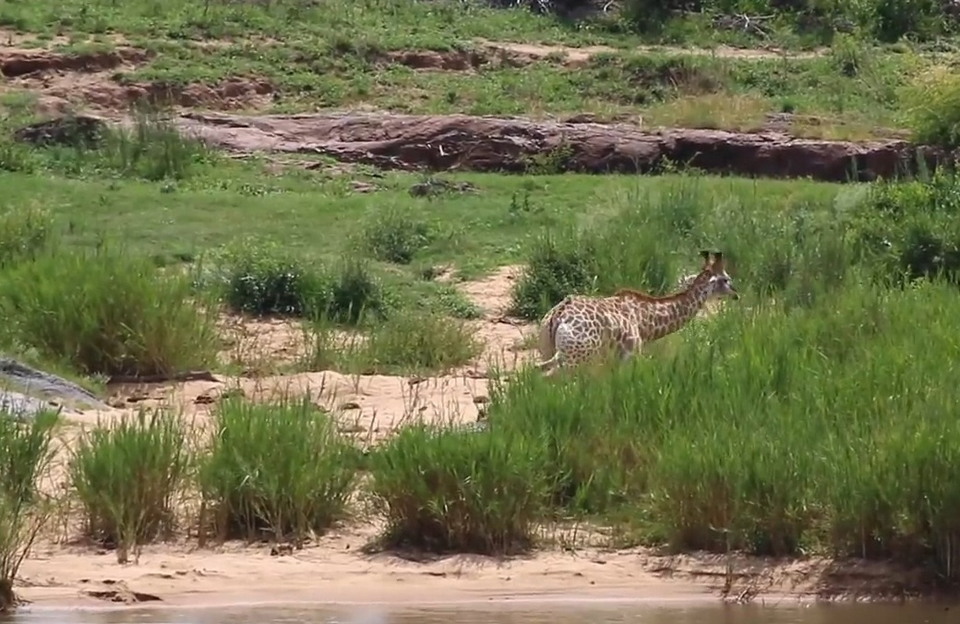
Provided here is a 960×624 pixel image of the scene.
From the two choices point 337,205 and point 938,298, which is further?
point 337,205

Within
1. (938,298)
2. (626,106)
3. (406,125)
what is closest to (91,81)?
(406,125)

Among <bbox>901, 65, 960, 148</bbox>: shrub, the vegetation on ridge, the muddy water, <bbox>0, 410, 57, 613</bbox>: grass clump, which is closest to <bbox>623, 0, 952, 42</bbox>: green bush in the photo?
the vegetation on ridge

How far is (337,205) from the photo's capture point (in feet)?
61.3

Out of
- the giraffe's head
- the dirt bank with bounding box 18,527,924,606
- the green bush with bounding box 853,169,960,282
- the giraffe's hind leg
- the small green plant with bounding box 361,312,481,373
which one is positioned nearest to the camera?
the dirt bank with bounding box 18,527,924,606

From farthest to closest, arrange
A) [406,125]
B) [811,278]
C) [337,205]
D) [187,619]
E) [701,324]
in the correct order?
[406,125], [337,205], [811,278], [701,324], [187,619]

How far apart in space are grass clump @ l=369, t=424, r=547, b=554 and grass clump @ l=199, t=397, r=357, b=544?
0.90 feet

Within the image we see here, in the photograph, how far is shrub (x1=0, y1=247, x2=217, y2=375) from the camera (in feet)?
40.8

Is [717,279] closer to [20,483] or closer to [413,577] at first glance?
[413,577]

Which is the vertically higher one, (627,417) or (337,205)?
(627,417)

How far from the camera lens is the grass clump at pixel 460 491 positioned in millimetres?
8625

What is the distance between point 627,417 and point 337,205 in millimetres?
9612

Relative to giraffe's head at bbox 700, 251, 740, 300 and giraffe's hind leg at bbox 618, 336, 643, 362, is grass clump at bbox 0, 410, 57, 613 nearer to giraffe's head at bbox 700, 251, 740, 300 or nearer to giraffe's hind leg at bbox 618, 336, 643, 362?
giraffe's hind leg at bbox 618, 336, 643, 362

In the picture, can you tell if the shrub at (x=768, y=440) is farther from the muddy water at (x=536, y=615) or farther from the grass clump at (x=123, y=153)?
the grass clump at (x=123, y=153)

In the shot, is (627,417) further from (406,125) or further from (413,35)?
(413,35)
